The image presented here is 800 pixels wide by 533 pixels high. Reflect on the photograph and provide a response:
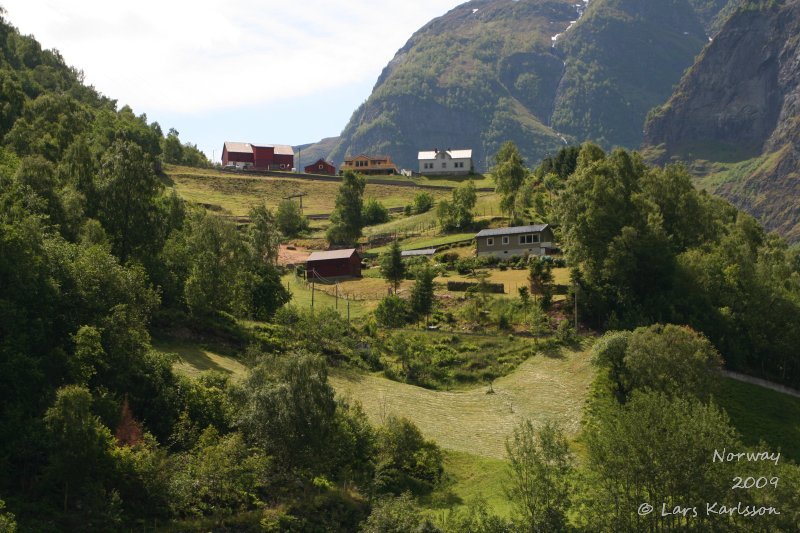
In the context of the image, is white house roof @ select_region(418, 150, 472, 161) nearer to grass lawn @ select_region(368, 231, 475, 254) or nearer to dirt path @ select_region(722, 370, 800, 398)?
grass lawn @ select_region(368, 231, 475, 254)

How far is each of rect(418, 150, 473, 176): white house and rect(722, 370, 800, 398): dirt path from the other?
104711 millimetres

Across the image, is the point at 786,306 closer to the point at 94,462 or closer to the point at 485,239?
the point at 485,239

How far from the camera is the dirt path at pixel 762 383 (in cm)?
5900

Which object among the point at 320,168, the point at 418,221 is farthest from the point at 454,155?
the point at 418,221

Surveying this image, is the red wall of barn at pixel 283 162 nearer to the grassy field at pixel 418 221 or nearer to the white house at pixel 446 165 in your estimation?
the white house at pixel 446 165

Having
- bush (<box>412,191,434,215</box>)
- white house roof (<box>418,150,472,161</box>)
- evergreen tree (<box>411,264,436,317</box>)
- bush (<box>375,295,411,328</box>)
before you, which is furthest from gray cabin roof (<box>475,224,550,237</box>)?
white house roof (<box>418,150,472,161</box>)

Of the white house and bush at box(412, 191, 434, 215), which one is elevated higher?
the white house

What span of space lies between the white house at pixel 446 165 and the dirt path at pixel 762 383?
344ft

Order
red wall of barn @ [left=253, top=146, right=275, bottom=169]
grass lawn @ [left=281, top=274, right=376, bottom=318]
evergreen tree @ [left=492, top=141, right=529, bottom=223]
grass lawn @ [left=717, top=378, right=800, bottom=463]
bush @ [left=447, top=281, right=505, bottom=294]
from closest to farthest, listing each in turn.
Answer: grass lawn @ [left=717, top=378, right=800, bottom=463] < grass lawn @ [left=281, top=274, right=376, bottom=318] < bush @ [left=447, top=281, right=505, bottom=294] < evergreen tree @ [left=492, top=141, right=529, bottom=223] < red wall of barn @ [left=253, top=146, right=275, bottom=169]

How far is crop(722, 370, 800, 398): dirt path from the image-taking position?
5900cm

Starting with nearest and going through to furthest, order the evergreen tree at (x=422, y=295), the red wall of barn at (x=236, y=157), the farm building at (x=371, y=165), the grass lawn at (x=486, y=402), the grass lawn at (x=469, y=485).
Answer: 1. the grass lawn at (x=469, y=485)
2. the grass lawn at (x=486, y=402)
3. the evergreen tree at (x=422, y=295)
4. the red wall of barn at (x=236, y=157)
5. the farm building at (x=371, y=165)

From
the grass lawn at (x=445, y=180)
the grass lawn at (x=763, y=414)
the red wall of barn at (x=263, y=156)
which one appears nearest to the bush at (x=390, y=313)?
the grass lawn at (x=763, y=414)

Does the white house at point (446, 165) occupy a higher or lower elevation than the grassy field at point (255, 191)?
higher

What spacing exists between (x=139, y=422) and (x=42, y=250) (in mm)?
9733
